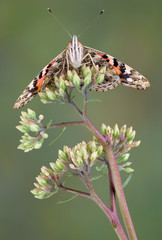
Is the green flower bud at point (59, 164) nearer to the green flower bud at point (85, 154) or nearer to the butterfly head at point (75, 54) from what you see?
the green flower bud at point (85, 154)

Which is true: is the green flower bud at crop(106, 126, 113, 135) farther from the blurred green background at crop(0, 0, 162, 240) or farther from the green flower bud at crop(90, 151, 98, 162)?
the blurred green background at crop(0, 0, 162, 240)

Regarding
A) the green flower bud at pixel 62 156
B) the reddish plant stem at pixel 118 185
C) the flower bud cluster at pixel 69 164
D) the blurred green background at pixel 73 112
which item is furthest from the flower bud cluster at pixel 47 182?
the blurred green background at pixel 73 112

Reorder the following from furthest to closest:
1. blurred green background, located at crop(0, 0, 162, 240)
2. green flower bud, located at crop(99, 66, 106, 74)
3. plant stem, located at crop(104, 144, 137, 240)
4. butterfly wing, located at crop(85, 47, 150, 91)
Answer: blurred green background, located at crop(0, 0, 162, 240) < butterfly wing, located at crop(85, 47, 150, 91) < green flower bud, located at crop(99, 66, 106, 74) < plant stem, located at crop(104, 144, 137, 240)

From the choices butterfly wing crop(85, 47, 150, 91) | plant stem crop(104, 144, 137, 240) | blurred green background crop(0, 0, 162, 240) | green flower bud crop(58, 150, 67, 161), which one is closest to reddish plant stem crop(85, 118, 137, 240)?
plant stem crop(104, 144, 137, 240)

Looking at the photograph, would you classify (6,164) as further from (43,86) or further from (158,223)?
(43,86)

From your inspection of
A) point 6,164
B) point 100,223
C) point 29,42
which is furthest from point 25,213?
point 29,42

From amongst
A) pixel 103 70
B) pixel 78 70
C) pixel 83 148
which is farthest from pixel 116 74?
pixel 83 148

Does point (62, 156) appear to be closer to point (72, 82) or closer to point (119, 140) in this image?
point (119, 140)
